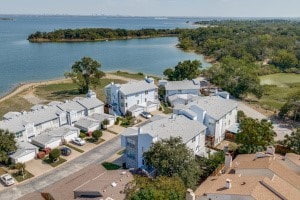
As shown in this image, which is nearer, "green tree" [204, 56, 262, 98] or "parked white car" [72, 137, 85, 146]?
"parked white car" [72, 137, 85, 146]

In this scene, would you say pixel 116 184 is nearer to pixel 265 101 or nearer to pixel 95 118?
pixel 95 118

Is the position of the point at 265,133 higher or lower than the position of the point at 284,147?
higher

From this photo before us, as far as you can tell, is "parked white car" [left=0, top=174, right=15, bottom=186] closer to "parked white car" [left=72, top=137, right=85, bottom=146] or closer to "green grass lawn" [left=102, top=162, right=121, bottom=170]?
"green grass lawn" [left=102, top=162, right=121, bottom=170]

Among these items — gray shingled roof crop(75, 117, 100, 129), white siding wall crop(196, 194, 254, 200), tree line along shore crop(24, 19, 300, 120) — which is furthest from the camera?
tree line along shore crop(24, 19, 300, 120)

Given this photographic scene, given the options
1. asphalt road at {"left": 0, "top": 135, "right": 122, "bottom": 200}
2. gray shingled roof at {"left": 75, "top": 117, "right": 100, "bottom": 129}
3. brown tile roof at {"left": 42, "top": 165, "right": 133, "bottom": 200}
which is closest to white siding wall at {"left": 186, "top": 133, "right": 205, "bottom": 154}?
brown tile roof at {"left": 42, "top": 165, "right": 133, "bottom": 200}

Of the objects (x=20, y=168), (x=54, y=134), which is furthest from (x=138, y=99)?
(x=20, y=168)

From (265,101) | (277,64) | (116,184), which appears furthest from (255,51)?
(116,184)

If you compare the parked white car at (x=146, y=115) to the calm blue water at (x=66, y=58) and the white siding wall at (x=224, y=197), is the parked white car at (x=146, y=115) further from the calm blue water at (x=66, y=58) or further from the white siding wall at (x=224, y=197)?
the calm blue water at (x=66, y=58)
